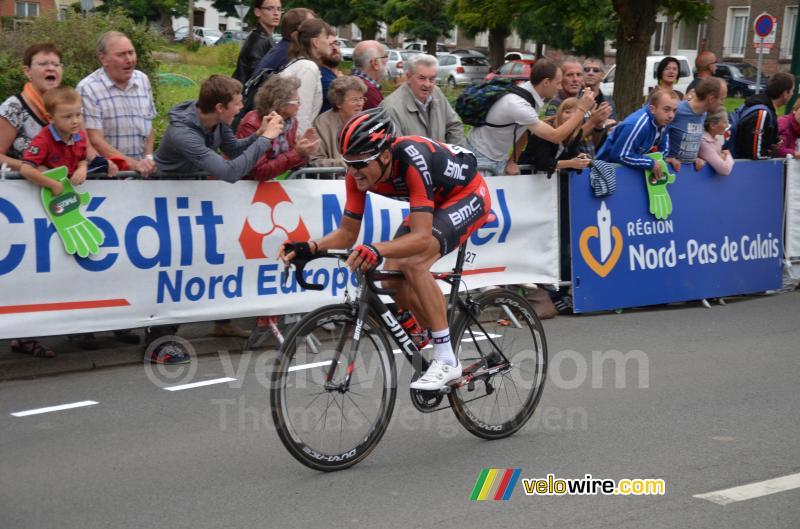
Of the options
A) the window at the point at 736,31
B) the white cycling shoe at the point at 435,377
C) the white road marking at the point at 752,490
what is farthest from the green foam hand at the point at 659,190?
the window at the point at 736,31

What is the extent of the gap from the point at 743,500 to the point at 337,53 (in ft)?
18.6

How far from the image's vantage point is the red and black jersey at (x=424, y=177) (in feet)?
17.5

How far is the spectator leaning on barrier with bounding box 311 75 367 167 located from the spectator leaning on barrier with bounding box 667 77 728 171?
359 cm

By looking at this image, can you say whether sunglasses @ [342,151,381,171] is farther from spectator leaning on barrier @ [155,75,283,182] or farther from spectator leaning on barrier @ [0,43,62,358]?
spectator leaning on barrier @ [0,43,62,358]

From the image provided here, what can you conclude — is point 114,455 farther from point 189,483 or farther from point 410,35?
point 410,35

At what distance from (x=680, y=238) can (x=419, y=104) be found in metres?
3.28

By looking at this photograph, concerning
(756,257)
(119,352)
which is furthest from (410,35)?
(119,352)

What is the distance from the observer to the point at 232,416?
252 inches

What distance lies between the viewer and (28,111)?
739cm

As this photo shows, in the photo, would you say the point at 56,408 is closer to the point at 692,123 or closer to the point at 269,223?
the point at 269,223

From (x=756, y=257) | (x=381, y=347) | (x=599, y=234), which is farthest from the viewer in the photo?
(x=756, y=257)

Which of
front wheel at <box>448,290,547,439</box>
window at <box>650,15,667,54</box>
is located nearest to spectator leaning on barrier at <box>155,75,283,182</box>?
front wheel at <box>448,290,547,439</box>

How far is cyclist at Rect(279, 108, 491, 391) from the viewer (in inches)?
203

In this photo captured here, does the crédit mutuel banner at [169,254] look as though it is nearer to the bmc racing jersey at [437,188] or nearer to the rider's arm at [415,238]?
the bmc racing jersey at [437,188]
